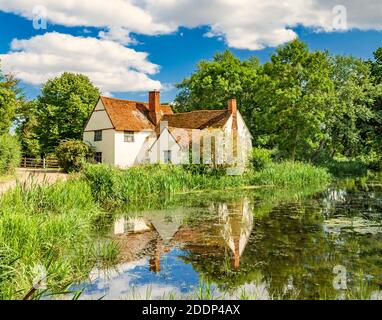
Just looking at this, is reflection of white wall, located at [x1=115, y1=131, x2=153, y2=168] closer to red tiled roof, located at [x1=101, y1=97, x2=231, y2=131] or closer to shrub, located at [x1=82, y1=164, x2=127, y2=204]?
red tiled roof, located at [x1=101, y1=97, x2=231, y2=131]

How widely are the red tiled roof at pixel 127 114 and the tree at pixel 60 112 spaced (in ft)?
24.1

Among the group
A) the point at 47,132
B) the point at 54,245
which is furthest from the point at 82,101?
the point at 54,245

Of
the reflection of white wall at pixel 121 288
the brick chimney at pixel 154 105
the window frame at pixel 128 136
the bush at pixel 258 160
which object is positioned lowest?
the reflection of white wall at pixel 121 288

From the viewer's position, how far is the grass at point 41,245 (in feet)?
20.1

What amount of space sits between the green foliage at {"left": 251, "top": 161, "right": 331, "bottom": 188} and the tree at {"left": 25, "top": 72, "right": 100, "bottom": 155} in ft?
74.4

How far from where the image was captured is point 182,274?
7723 mm

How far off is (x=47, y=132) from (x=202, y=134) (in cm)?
2046

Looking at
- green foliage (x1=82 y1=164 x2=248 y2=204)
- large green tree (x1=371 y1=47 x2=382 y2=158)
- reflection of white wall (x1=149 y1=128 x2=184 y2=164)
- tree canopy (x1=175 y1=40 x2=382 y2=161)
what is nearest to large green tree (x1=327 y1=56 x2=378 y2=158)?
tree canopy (x1=175 y1=40 x2=382 y2=161)

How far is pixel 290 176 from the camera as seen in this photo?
1051 inches

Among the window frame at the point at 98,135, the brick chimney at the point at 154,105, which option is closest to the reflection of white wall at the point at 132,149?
the brick chimney at the point at 154,105

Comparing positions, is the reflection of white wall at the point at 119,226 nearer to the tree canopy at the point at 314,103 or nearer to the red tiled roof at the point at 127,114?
the red tiled roof at the point at 127,114

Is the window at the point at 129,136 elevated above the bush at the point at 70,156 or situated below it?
above
